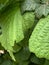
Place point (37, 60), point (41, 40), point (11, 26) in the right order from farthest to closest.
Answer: point (37, 60) → point (11, 26) → point (41, 40)

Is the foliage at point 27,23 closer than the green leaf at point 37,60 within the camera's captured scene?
Yes

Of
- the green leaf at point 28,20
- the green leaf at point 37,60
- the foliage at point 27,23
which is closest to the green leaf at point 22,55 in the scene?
the green leaf at point 37,60

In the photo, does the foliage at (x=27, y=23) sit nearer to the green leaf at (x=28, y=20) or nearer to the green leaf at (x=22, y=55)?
the green leaf at (x=28, y=20)

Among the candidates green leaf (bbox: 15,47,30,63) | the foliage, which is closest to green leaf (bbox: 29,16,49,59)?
the foliage

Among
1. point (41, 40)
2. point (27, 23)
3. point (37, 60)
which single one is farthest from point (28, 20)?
point (37, 60)

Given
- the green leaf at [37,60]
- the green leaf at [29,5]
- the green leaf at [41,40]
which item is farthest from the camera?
the green leaf at [37,60]

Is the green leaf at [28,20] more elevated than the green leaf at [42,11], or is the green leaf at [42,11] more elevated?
the green leaf at [42,11]

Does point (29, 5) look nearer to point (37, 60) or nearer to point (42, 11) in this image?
point (42, 11)
